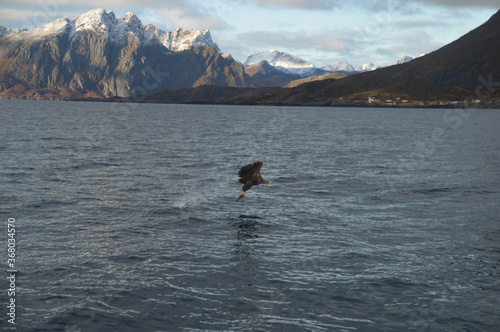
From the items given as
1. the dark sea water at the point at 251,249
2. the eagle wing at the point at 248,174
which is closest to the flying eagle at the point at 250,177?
the eagle wing at the point at 248,174

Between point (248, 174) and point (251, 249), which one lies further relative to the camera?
point (248, 174)

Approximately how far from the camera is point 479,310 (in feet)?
66.5

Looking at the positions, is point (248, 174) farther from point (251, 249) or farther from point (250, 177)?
point (251, 249)

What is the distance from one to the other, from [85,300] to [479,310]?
17465mm

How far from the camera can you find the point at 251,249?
2775 cm

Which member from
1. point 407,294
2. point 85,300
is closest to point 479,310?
point 407,294

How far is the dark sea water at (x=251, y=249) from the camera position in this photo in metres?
19.6

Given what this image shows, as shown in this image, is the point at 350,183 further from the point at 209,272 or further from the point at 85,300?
the point at 85,300

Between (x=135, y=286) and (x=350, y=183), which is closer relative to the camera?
(x=135, y=286)

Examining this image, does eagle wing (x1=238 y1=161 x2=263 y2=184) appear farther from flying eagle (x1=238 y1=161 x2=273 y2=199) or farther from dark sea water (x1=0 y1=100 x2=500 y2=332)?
dark sea water (x1=0 y1=100 x2=500 y2=332)

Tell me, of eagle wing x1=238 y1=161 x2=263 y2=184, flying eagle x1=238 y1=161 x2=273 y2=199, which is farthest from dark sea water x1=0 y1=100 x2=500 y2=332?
eagle wing x1=238 y1=161 x2=263 y2=184

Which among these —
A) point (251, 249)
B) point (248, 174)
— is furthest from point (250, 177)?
point (251, 249)

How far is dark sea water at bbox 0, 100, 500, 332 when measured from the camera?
19562mm

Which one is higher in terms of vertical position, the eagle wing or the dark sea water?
the eagle wing
